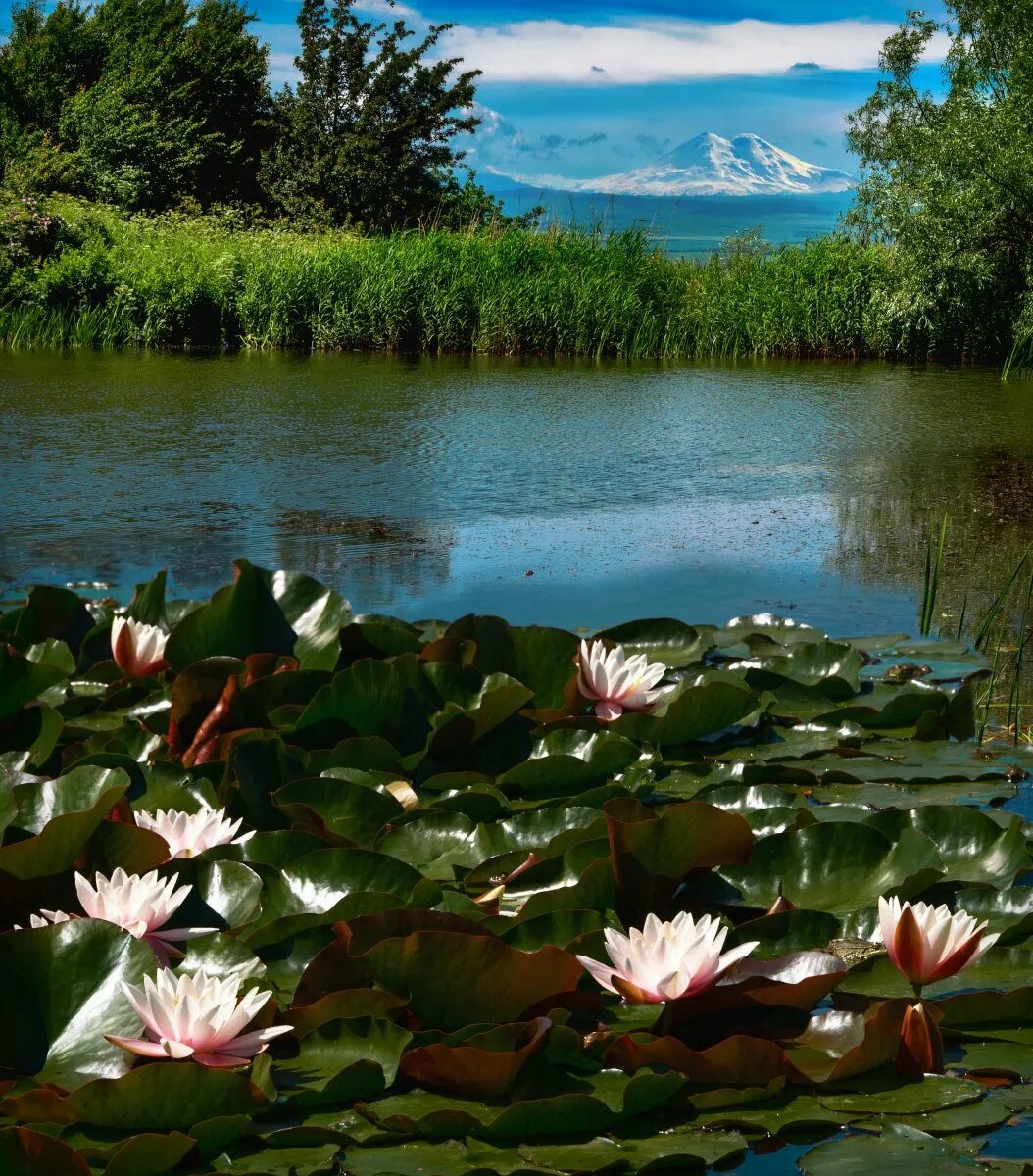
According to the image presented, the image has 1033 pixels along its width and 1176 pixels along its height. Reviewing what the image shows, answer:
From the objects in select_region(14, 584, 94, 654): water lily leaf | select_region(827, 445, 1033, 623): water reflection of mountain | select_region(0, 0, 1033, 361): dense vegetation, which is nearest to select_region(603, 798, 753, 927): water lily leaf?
select_region(14, 584, 94, 654): water lily leaf

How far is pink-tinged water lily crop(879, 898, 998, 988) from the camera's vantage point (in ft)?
4.95

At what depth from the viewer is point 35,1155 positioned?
1166 millimetres

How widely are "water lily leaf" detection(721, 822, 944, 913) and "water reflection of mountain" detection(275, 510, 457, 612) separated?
89.6 inches

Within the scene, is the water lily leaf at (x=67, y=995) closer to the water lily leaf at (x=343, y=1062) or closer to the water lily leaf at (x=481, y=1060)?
the water lily leaf at (x=343, y=1062)

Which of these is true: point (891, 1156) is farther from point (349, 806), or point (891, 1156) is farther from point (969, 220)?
point (969, 220)

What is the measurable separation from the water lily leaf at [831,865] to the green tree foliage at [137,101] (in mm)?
21003

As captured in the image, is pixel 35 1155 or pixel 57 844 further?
pixel 57 844

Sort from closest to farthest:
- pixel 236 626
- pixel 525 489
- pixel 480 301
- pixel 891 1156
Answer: pixel 891 1156 → pixel 236 626 → pixel 525 489 → pixel 480 301

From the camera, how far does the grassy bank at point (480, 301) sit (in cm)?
1319

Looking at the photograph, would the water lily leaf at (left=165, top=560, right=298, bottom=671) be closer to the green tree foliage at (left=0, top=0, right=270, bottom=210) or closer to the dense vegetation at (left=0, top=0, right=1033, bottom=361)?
the dense vegetation at (left=0, top=0, right=1033, bottom=361)

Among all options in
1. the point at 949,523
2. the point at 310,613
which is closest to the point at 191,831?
the point at 310,613

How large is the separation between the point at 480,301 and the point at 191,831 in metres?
11.8

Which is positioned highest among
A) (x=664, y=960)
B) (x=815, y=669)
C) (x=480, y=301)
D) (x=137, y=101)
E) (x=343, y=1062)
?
(x=137, y=101)

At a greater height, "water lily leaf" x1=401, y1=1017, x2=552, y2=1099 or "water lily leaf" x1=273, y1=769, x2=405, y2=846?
"water lily leaf" x1=273, y1=769, x2=405, y2=846
